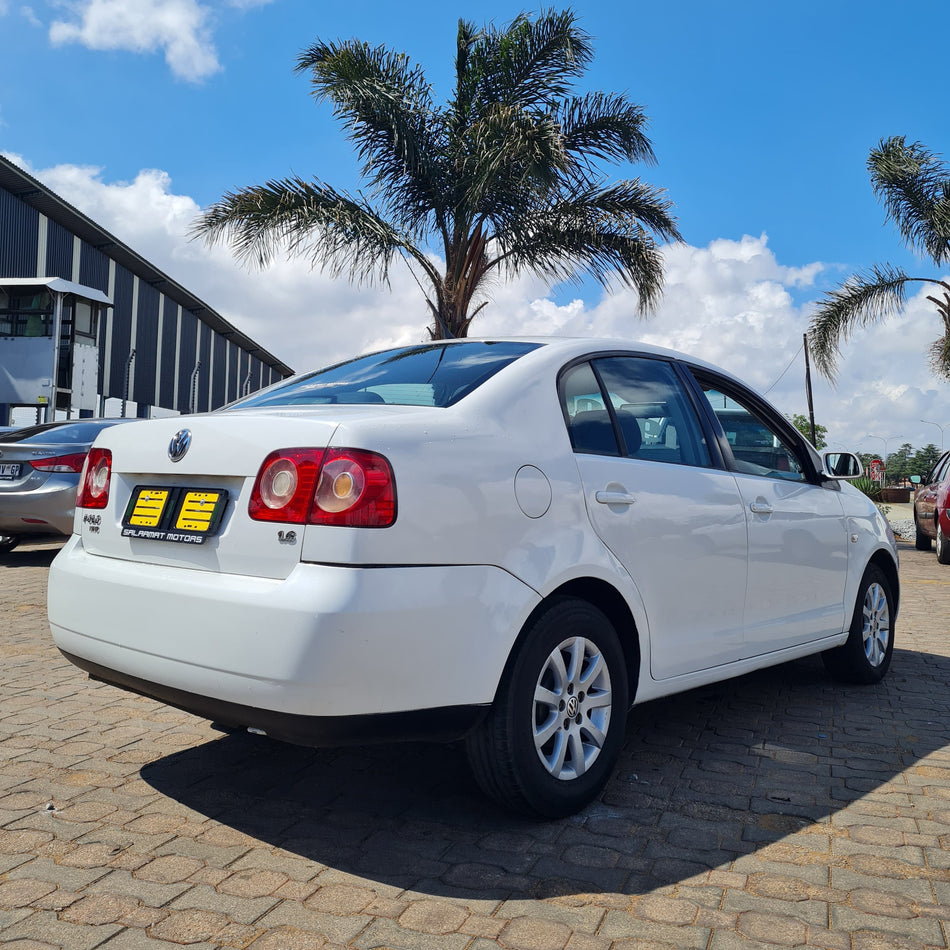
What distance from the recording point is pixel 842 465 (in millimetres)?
5051

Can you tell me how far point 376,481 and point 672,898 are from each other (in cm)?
139

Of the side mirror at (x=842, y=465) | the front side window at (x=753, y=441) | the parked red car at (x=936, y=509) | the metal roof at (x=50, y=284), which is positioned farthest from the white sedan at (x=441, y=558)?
the metal roof at (x=50, y=284)

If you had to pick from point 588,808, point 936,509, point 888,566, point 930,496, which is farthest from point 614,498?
point 930,496

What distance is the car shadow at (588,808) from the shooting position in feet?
9.22

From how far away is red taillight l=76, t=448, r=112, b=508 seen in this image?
3.37m

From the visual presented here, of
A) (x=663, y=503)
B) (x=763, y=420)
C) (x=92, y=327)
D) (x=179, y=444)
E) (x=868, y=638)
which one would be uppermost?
(x=92, y=327)

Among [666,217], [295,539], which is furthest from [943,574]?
[295,539]

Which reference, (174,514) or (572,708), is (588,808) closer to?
(572,708)

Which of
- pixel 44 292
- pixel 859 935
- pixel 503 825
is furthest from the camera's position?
pixel 44 292

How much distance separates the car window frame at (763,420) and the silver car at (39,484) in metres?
6.46

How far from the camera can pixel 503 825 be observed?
312 cm

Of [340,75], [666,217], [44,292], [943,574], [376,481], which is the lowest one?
[943,574]

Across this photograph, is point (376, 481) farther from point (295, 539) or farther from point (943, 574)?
point (943, 574)

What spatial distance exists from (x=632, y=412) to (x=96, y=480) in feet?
6.52
